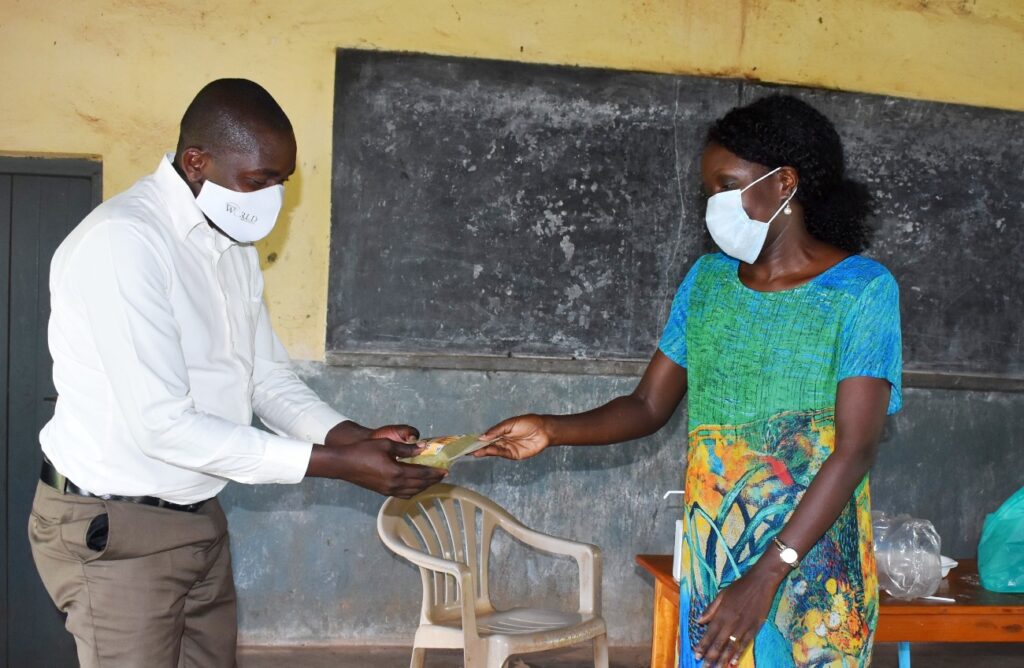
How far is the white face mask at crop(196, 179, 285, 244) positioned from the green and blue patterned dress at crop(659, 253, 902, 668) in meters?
1.07

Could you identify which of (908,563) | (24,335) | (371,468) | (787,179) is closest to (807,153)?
(787,179)

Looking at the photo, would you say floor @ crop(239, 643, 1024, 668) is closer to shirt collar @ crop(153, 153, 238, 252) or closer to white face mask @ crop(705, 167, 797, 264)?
shirt collar @ crop(153, 153, 238, 252)

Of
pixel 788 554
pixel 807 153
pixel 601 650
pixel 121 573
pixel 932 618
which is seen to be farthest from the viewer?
pixel 601 650

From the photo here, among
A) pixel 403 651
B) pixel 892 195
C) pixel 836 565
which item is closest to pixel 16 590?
pixel 403 651

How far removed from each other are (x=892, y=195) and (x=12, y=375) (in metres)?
4.02

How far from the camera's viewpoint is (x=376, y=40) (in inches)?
173

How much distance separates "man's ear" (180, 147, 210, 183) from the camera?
7.50ft

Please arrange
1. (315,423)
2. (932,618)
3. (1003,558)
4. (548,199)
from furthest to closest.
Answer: (548,199)
(1003,558)
(932,618)
(315,423)

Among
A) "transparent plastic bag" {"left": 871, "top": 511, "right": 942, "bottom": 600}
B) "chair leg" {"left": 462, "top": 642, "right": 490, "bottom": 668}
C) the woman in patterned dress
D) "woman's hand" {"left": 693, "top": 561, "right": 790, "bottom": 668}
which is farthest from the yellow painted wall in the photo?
"woman's hand" {"left": 693, "top": 561, "right": 790, "bottom": 668}

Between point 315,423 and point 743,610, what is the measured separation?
127cm

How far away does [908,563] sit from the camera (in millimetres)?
3137

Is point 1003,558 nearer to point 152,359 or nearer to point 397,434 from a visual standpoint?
point 397,434

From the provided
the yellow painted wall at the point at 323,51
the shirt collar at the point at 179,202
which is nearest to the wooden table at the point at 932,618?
the shirt collar at the point at 179,202

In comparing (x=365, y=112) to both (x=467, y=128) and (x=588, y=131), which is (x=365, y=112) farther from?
(x=588, y=131)
